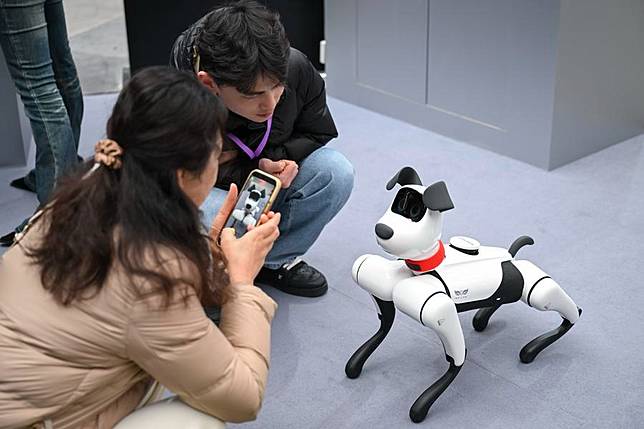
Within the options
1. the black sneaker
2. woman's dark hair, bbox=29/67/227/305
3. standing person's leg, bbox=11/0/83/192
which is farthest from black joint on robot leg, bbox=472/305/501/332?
standing person's leg, bbox=11/0/83/192

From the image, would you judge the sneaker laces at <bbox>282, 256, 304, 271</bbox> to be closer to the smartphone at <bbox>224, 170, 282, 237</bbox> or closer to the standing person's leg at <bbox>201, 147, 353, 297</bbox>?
the standing person's leg at <bbox>201, 147, 353, 297</bbox>

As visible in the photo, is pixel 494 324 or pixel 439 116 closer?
pixel 494 324

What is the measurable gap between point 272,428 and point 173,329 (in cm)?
60

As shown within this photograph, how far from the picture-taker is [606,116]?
286cm

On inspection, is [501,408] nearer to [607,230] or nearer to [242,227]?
[242,227]

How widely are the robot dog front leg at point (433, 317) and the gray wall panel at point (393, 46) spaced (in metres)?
1.55

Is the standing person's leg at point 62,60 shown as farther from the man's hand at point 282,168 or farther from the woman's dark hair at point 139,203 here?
the woman's dark hair at point 139,203

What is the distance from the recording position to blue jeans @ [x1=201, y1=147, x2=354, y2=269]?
1.99 m

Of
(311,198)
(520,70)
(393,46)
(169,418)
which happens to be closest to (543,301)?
(311,198)

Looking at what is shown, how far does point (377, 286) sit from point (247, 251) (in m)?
0.41

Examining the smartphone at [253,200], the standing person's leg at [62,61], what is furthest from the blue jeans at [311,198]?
the standing person's leg at [62,61]

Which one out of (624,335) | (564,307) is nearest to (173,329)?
(564,307)

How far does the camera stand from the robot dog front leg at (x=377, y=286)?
1.68 m

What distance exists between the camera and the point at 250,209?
1670 mm
